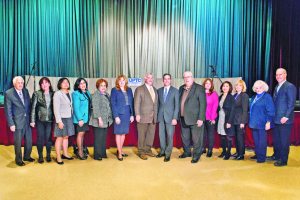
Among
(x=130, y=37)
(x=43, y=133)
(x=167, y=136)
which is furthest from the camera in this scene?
(x=130, y=37)

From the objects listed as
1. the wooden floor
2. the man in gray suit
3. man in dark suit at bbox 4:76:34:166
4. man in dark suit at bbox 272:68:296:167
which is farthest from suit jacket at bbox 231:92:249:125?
man in dark suit at bbox 4:76:34:166

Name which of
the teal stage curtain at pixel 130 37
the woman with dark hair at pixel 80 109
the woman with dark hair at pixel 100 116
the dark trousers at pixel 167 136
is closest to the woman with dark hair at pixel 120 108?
the woman with dark hair at pixel 100 116

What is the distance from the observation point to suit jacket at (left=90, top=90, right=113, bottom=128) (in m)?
4.34

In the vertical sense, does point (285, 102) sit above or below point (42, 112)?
above

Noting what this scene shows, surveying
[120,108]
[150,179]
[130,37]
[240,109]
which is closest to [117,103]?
[120,108]

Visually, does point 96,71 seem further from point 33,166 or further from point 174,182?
point 174,182

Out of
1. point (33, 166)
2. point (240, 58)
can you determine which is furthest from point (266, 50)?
point (33, 166)

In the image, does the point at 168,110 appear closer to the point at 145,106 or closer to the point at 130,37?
the point at 145,106

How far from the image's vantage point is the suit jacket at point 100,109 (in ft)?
14.3

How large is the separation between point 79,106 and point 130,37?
13.8 ft

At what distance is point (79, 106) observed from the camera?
431cm

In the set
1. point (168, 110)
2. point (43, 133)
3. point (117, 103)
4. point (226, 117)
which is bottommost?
point (43, 133)

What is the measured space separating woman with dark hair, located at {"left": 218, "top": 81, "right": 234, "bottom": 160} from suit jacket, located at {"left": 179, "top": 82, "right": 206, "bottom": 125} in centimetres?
40

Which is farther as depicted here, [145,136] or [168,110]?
[145,136]
